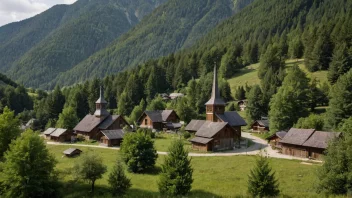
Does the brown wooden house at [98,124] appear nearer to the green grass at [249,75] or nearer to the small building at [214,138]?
the small building at [214,138]

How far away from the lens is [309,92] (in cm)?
7831

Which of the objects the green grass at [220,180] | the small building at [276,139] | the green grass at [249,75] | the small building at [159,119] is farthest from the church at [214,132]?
the green grass at [249,75]

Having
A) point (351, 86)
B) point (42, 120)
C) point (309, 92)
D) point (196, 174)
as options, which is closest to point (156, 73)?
point (42, 120)

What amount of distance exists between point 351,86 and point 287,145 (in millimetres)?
20338

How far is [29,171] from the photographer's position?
34531mm

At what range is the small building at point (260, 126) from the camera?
258 feet

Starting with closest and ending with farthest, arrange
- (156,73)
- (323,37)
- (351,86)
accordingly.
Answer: (351,86) < (323,37) < (156,73)

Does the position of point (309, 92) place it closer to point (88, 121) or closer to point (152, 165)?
point (152, 165)

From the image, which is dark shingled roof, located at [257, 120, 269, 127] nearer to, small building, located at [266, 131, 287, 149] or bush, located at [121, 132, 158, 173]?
small building, located at [266, 131, 287, 149]

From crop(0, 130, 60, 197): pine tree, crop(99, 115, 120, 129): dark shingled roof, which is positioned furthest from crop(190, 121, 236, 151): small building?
crop(0, 130, 60, 197): pine tree

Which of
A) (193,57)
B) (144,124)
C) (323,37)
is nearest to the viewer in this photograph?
(144,124)

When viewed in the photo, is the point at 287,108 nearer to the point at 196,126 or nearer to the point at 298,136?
the point at 298,136

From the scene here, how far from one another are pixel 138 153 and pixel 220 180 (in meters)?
12.9

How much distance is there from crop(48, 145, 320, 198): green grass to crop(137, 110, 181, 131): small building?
1373 inches
